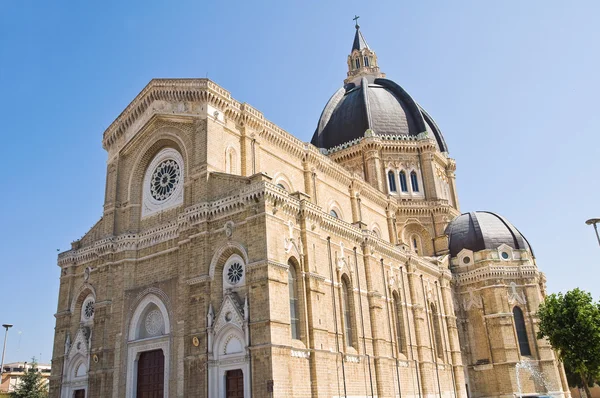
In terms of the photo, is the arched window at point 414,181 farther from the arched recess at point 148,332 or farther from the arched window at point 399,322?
the arched recess at point 148,332

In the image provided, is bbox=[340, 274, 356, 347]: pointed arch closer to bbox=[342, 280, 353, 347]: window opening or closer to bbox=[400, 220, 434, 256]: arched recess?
bbox=[342, 280, 353, 347]: window opening

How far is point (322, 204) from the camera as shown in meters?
37.0

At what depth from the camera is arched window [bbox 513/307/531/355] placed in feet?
143

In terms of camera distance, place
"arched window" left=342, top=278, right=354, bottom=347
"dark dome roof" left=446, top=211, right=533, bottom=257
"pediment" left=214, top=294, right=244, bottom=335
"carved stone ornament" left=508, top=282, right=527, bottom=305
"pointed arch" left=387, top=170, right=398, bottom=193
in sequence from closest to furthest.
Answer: "pediment" left=214, top=294, right=244, bottom=335
"arched window" left=342, top=278, right=354, bottom=347
"carved stone ornament" left=508, top=282, right=527, bottom=305
"dark dome roof" left=446, top=211, right=533, bottom=257
"pointed arch" left=387, top=170, right=398, bottom=193

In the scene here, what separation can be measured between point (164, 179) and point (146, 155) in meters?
2.42

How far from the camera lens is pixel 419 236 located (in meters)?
50.6

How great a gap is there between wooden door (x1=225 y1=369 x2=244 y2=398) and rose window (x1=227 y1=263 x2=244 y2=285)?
4.16 metres

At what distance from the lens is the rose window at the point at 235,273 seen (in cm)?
2588

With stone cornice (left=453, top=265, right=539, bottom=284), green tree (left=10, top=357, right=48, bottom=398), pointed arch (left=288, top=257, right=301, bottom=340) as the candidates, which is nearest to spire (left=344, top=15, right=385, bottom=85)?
stone cornice (left=453, top=265, right=539, bottom=284)

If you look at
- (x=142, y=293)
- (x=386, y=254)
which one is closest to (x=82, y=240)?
(x=142, y=293)

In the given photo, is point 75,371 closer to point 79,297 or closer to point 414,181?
point 79,297

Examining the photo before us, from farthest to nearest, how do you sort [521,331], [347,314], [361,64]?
1. [361,64]
2. [521,331]
3. [347,314]

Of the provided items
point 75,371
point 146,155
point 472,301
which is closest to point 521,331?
point 472,301

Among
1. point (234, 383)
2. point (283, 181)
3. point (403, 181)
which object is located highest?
point (403, 181)
